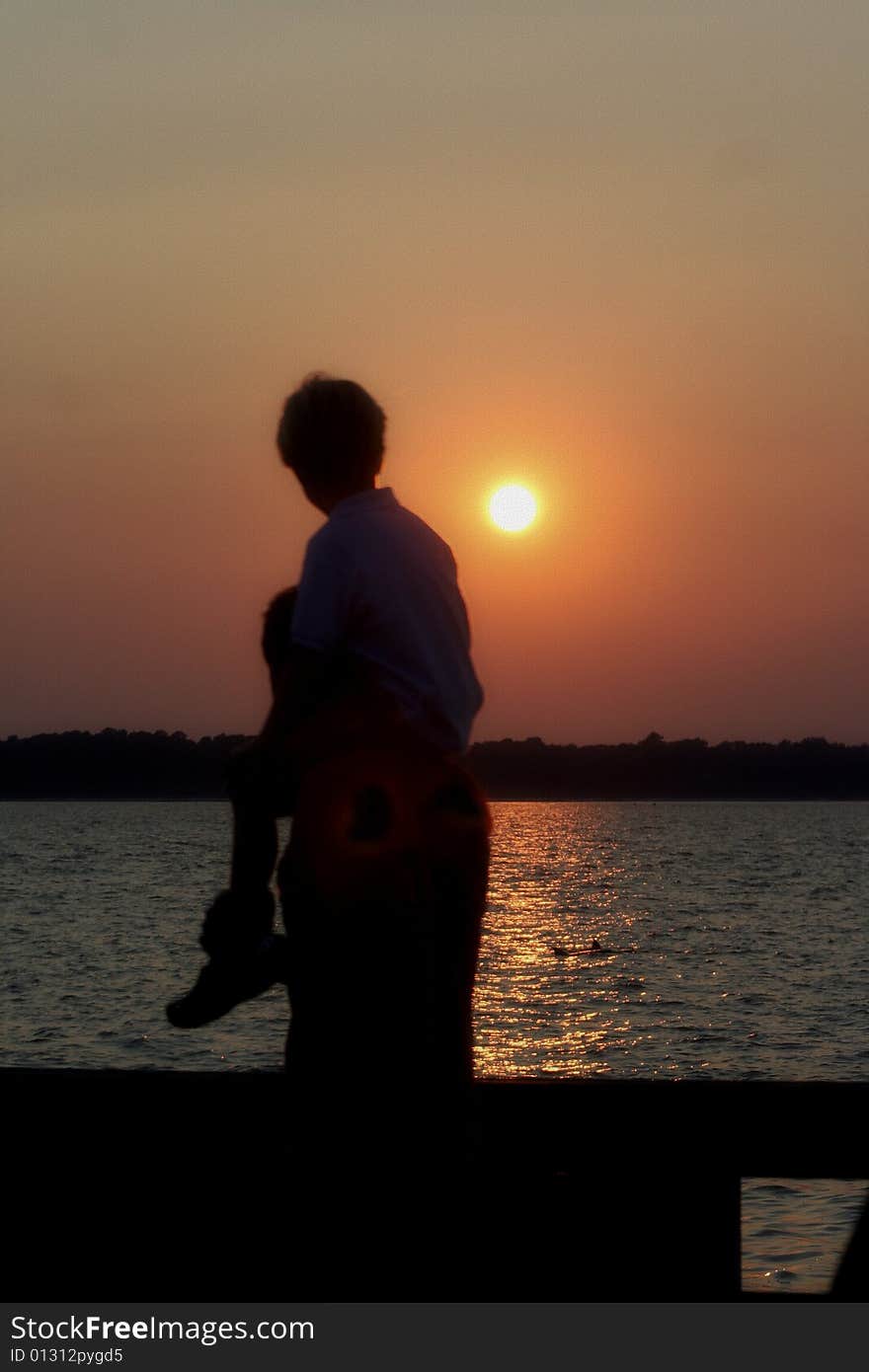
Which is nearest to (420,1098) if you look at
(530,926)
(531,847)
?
(530,926)

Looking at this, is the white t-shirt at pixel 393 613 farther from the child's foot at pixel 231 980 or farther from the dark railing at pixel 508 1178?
the dark railing at pixel 508 1178

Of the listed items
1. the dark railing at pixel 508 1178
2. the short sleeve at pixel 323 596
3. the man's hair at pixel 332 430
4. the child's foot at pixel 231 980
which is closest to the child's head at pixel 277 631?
the short sleeve at pixel 323 596

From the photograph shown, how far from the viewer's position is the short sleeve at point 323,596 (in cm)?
274

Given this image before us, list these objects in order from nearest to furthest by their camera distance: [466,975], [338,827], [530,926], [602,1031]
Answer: [338,827] → [466,975] → [602,1031] → [530,926]

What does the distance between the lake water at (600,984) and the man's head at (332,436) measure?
9.53 ft

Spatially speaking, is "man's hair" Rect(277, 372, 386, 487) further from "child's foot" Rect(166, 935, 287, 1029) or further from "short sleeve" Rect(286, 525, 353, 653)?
"child's foot" Rect(166, 935, 287, 1029)

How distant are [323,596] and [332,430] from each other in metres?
0.36

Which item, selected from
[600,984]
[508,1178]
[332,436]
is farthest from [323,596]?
[600,984]

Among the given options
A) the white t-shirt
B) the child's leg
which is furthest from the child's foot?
the white t-shirt

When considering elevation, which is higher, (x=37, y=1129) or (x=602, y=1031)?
(x=37, y=1129)

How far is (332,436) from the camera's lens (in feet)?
9.70
